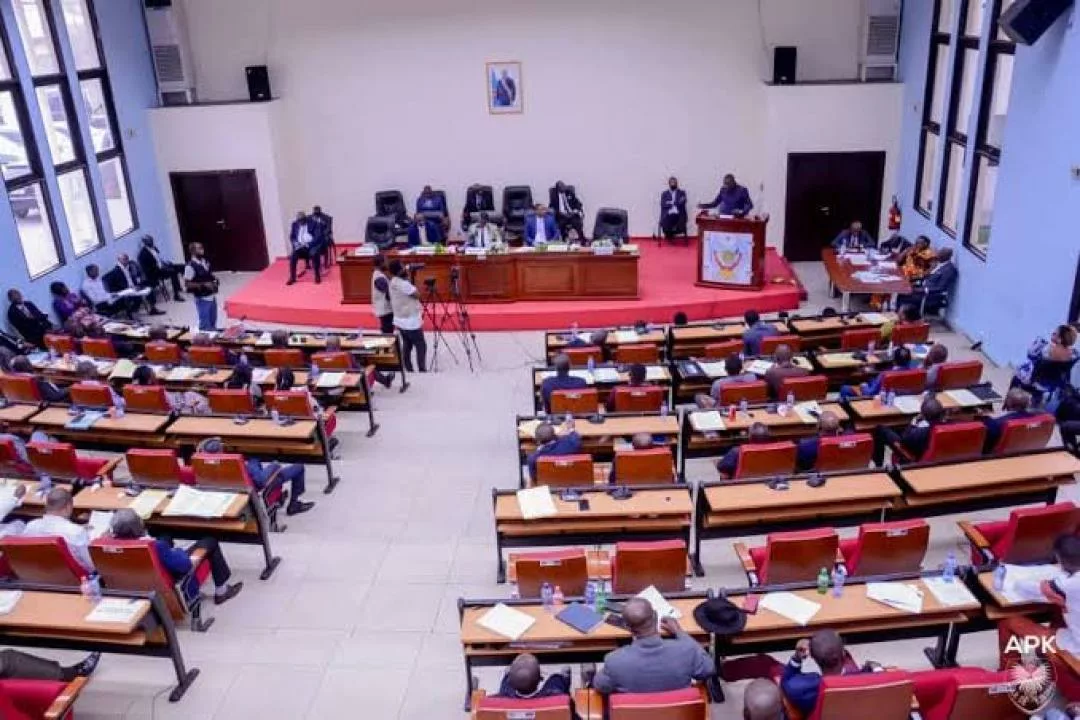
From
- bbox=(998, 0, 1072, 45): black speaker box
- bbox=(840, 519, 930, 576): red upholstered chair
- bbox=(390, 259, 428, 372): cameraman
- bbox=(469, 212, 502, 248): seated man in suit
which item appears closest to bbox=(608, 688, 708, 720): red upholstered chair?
bbox=(840, 519, 930, 576): red upholstered chair

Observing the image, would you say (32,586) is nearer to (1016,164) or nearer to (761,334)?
(761,334)

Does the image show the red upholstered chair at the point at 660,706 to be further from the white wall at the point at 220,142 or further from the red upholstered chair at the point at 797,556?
the white wall at the point at 220,142

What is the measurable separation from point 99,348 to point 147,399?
103 inches

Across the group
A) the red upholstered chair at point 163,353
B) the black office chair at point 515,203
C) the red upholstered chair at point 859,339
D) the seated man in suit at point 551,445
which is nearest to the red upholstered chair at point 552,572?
the seated man in suit at point 551,445

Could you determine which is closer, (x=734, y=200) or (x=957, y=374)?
(x=957, y=374)

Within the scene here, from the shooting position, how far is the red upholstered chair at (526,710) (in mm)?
4641

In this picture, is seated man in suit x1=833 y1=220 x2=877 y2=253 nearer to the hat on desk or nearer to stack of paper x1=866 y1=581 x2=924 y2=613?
stack of paper x1=866 y1=581 x2=924 y2=613

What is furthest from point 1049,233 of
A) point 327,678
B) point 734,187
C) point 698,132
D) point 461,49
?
point 461,49

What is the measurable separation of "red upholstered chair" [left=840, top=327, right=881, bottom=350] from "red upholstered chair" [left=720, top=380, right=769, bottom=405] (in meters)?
2.03

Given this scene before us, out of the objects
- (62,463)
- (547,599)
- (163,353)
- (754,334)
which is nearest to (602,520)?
(547,599)

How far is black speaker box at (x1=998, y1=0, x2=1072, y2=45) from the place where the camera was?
9781 millimetres

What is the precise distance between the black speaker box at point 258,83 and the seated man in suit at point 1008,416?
13825 millimetres

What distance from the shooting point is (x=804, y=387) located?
8812 mm

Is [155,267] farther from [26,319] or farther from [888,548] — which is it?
[888,548]
